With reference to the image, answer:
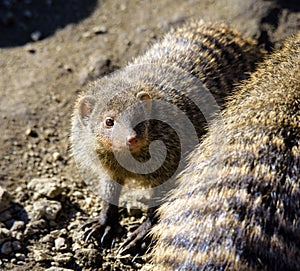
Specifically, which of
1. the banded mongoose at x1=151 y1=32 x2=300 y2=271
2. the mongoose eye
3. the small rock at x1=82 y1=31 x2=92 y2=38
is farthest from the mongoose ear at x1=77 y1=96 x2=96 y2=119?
the small rock at x1=82 y1=31 x2=92 y2=38

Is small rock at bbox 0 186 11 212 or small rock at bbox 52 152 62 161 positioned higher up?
small rock at bbox 52 152 62 161

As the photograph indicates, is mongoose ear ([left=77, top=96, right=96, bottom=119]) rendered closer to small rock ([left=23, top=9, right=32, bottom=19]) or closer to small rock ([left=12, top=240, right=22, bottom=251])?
small rock ([left=12, top=240, right=22, bottom=251])

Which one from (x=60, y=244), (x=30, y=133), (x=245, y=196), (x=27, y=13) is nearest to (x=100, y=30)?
(x=27, y=13)

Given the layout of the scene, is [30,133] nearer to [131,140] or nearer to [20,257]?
[20,257]

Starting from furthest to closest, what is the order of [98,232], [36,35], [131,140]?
[36,35], [98,232], [131,140]

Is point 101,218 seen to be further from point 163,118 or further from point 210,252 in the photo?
point 210,252

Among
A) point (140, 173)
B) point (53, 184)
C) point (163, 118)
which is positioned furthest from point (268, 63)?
point (53, 184)

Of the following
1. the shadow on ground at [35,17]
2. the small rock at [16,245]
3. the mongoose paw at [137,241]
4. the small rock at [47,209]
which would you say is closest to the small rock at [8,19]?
the shadow on ground at [35,17]

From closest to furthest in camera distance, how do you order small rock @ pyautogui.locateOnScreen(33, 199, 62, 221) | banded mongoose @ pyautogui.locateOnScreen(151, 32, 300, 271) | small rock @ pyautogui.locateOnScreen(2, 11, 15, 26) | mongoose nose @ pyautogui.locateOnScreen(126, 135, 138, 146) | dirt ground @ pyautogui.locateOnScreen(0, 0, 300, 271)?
banded mongoose @ pyautogui.locateOnScreen(151, 32, 300, 271) → mongoose nose @ pyautogui.locateOnScreen(126, 135, 138, 146) → dirt ground @ pyautogui.locateOnScreen(0, 0, 300, 271) → small rock @ pyautogui.locateOnScreen(33, 199, 62, 221) → small rock @ pyautogui.locateOnScreen(2, 11, 15, 26)
